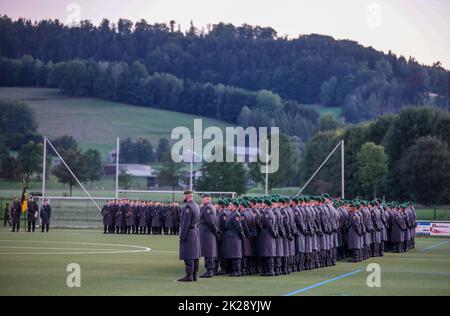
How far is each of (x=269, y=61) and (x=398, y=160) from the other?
109818 mm

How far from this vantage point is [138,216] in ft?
137

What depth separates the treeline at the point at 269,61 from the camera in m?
160

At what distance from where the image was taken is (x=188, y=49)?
7377 inches

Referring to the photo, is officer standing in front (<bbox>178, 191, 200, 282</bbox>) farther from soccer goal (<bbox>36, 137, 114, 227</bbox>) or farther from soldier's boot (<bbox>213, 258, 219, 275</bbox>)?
soccer goal (<bbox>36, 137, 114, 227</bbox>)

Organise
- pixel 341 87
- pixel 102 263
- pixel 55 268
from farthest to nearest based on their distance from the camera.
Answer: pixel 341 87, pixel 102 263, pixel 55 268

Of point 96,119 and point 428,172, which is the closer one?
point 428,172

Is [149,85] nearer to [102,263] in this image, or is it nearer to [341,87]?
[341,87]

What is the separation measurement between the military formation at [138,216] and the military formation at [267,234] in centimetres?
1632

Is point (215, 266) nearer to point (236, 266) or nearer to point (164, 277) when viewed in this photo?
point (236, 266)

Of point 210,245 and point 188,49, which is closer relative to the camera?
point 210,245

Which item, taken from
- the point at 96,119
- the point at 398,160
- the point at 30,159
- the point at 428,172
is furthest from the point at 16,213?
the point at 96,119

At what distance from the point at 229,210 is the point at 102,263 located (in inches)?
164

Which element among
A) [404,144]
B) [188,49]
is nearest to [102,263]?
[404,144]

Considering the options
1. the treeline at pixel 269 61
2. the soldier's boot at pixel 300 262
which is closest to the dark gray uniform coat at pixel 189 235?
the soldier's boot at pixel 300 262
